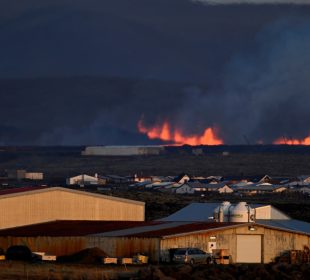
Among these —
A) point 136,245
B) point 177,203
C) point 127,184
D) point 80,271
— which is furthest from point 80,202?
point 127,184

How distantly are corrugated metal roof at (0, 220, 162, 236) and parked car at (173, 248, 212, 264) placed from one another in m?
5.75

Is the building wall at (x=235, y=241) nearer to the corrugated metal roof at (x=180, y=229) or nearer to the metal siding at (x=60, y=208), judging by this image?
the corrugated metal roof at (x=180, y=229)

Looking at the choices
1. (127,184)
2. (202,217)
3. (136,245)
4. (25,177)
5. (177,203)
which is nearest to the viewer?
(136,245)

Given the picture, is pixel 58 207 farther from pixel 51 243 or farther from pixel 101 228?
pixel 51 243

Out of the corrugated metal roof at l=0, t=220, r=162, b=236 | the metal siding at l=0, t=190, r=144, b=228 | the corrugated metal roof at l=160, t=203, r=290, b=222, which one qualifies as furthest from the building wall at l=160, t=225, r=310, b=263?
the metal siding at l=0, t=190, r=144, b=228

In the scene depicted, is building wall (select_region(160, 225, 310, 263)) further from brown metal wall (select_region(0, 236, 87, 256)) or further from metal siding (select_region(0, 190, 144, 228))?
metal siding (select_region(0, 190, 144, 228))

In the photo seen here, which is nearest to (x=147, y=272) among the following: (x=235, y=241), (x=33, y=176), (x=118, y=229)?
(x=235, y=241)

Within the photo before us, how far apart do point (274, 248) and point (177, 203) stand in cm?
4462

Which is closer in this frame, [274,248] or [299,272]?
[299,272]

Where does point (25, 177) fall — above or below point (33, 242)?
above

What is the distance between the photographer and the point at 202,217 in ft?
239

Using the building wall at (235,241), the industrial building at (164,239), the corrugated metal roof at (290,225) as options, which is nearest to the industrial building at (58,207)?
the industrial building at (164,239)

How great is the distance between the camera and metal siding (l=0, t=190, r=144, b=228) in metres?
64.4

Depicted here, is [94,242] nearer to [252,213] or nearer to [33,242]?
[33,242]
